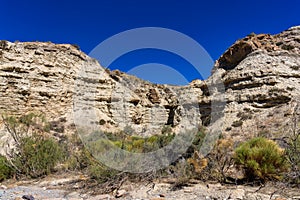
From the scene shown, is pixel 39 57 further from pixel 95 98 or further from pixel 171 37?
pixel 171 37

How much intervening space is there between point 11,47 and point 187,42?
11642 mm

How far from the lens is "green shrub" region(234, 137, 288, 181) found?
4238 millimetres

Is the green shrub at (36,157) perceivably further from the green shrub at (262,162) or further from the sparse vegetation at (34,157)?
the green shrub at (262,162)

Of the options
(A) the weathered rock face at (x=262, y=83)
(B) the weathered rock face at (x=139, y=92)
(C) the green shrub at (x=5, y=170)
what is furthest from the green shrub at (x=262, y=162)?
(A) the weathered rock face at (x=262, y=83)

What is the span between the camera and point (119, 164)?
515cm

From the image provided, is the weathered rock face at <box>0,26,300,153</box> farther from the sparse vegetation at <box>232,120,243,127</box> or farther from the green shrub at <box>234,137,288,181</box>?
the green shrub at <box>234,137,288,181</box>

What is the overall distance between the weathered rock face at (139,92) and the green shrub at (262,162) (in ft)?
21.6

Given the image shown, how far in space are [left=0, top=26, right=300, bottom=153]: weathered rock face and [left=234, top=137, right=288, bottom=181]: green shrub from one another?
6.58 meters

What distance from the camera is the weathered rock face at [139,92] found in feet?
43.3

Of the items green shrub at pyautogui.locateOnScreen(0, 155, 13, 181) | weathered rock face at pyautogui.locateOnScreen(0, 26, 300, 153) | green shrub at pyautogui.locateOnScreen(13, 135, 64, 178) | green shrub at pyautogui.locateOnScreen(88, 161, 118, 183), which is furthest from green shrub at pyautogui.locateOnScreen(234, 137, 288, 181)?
weathered rock face at pyautogui.locateOnScreen(0, 26, 300, 153)

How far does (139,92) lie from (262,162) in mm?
16273

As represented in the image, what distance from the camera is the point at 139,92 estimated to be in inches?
800

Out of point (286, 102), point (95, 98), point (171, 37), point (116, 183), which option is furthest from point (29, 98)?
point (286, 102)

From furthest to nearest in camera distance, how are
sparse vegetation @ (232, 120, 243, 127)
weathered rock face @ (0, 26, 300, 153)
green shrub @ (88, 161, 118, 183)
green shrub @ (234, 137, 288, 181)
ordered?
weathered rock face @ (0, 26, 300, 153) < sparse vegetation @ (232, 120, 243, 127) < green shrub @ (88, 161, 118, 183) < green shrub @ (234, 137, 288, 181)
